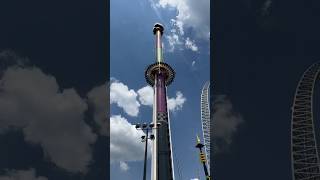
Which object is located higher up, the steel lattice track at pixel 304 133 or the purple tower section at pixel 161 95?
the purple tower section at pixel 161 95

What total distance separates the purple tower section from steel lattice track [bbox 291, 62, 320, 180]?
49308mm

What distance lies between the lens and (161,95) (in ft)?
451

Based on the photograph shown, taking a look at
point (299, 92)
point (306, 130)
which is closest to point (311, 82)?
point (299, 92)

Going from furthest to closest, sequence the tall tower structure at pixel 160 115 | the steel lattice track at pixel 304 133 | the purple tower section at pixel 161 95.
→ the purple tower section at pixel 161 95 → the tall tower structure at pixel 160 115 → the steel lattice track at pixel 304 133

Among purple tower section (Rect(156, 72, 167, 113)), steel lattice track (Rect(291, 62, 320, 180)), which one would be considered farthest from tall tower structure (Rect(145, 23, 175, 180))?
steel lattice track (Rect(291, 62, 320, 180))

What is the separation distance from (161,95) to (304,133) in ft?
191

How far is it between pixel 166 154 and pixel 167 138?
7741 millimetres

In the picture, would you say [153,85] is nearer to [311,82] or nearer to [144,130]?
[311,82]

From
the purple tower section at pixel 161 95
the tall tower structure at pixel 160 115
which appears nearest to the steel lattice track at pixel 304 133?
the tall tower structure at pixel 160 115

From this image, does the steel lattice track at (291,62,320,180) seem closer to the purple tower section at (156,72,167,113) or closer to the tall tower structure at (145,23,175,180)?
the tall tower structure at (145,23,175,180)

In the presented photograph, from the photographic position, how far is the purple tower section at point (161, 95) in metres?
132

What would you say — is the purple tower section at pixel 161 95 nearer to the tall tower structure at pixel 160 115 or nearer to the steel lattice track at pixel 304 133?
the tall tower structure at pixel 160 115

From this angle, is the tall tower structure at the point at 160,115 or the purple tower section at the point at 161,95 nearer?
the tall tower structure at the point at 160,115

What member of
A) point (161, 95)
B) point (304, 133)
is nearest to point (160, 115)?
point (161, 95)
